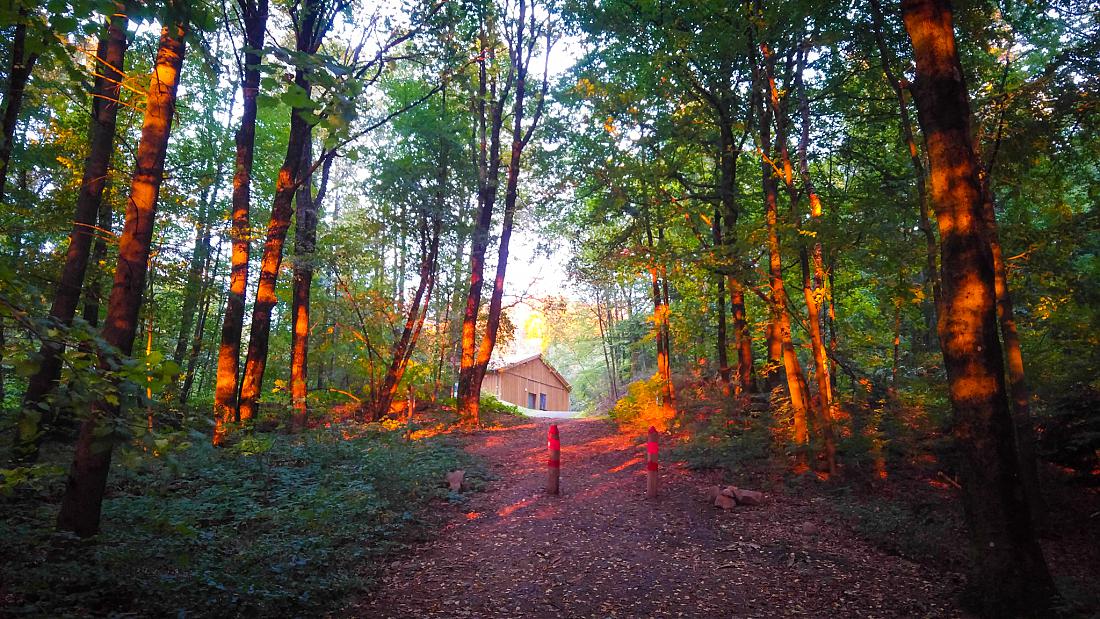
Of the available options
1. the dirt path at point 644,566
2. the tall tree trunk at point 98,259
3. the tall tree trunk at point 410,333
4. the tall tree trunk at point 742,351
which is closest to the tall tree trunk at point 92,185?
the tall tree trunk at point 98,259

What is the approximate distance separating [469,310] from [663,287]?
617cm

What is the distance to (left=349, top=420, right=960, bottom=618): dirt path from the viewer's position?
15.6ft

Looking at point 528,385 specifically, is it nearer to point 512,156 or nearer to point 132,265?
point 512,156

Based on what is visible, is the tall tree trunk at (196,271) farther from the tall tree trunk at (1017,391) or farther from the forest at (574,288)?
the tall tree trunk at (1017,391)

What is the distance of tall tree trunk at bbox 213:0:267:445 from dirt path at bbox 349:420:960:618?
5220 millimetres

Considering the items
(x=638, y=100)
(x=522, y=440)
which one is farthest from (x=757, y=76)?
(x=522, y=440)

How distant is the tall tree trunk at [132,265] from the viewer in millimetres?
4629

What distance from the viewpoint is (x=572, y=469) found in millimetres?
10750

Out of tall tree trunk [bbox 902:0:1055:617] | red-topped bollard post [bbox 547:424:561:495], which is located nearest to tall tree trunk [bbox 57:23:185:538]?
red-topped bollard post [bbox 547:424:561:495]

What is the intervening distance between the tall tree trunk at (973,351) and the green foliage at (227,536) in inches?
210

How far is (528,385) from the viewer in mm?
41469

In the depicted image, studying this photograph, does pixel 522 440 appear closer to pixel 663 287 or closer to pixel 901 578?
pixel 663 287

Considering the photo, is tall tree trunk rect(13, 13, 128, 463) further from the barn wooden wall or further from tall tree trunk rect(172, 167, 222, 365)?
the barn wooden wall

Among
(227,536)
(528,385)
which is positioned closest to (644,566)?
(227,536)
